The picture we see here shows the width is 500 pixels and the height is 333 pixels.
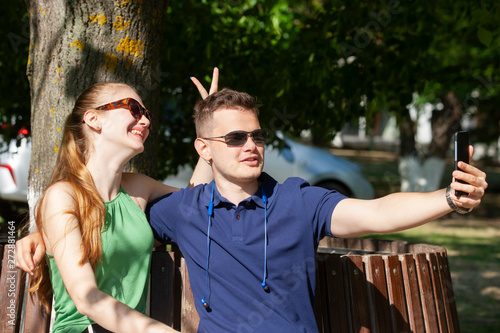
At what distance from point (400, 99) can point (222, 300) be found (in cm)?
310

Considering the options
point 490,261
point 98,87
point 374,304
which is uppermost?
point 98,87

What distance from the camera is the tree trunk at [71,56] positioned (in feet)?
10.5

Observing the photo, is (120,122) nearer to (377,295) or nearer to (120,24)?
(120,24)

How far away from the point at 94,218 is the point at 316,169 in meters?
8.28

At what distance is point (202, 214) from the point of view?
8.59 feet

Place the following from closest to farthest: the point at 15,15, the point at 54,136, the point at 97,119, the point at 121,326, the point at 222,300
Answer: the point at 121,326
the point at 222,300
the point at 97,119
the point at 54,136
the point at 15,15

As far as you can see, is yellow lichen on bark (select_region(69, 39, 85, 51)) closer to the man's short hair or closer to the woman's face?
the woman's face

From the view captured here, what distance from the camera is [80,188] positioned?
8.24ft

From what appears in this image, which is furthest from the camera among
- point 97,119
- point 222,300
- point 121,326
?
point 97,119

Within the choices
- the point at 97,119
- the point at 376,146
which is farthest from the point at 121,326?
the point at 376,146

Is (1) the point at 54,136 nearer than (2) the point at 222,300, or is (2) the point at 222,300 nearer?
(2) the point at 222,300

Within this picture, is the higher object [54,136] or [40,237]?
[54,136]

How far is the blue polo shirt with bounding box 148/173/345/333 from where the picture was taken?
243 centimetres

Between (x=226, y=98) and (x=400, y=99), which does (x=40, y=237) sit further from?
(x=400, y=99)
